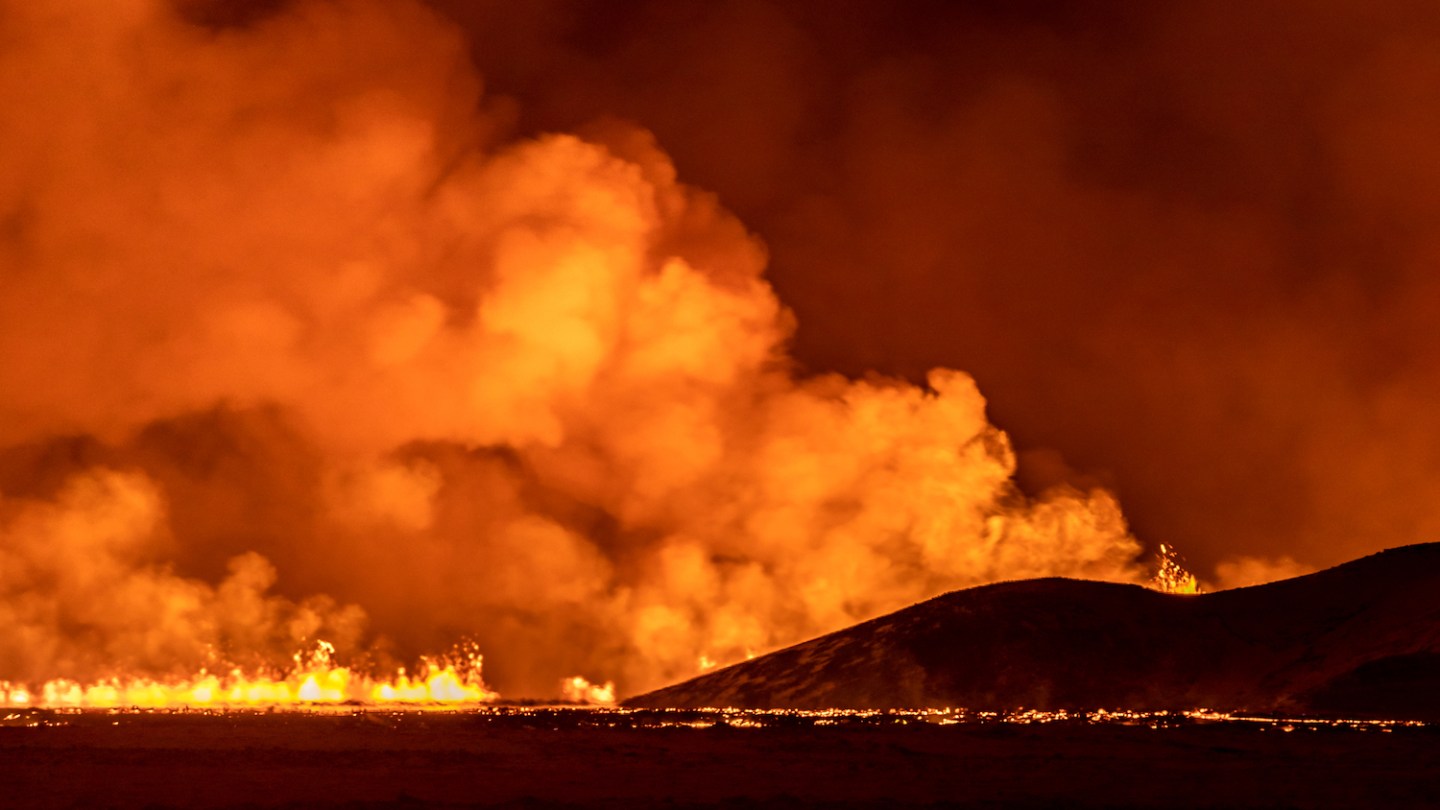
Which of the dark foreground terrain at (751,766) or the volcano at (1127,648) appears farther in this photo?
the volcano at (1127,648)

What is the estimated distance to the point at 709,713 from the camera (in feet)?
584

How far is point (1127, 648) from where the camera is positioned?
17962 cm

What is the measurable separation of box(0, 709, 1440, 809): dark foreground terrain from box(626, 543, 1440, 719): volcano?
2917cm

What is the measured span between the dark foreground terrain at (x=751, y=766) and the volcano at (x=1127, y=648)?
29.2 metres

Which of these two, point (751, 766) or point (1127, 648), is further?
point (1127, 648)

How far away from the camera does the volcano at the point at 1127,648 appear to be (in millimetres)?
159625

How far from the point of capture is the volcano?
160 metres

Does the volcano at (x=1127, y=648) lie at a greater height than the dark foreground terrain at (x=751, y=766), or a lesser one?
greater

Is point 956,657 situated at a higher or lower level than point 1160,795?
higher

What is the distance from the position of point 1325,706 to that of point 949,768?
6444cm

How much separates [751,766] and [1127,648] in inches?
4286

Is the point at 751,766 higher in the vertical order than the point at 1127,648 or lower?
lower

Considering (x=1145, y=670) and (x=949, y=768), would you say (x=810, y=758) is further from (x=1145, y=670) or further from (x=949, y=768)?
(x=1145, y=670)

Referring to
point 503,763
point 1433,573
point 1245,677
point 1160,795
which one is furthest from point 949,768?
point 1433,573
